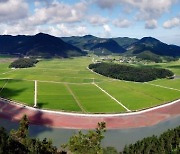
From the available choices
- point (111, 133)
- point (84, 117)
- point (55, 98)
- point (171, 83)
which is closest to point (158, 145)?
point (111, 133)

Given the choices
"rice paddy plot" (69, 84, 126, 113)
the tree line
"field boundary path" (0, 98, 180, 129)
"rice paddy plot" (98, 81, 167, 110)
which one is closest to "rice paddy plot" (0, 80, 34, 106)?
"field boundary path" (0, 98, 180, 129)

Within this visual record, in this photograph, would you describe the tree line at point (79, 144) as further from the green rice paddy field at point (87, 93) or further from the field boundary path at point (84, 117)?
the green rice paddy field at point (87, 93)

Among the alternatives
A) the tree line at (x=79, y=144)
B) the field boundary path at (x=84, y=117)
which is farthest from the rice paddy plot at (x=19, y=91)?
the tree line at (x=79, y=144)

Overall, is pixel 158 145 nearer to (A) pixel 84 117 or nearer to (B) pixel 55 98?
(A) pixel 84 117

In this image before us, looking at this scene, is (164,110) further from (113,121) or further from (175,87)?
(175,87)

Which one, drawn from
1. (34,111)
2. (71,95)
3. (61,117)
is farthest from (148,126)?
(71,95)

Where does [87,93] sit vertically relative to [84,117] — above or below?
above
